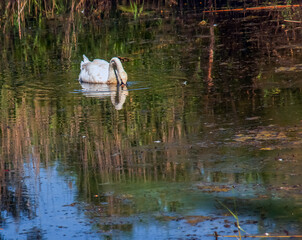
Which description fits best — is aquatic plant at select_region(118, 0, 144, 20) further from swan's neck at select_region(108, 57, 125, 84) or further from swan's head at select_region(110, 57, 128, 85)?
swan's head at select_region(110, 57, 128, 85)

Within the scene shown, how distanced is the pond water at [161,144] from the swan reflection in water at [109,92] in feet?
0.17

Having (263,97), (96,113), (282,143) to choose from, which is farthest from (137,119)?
(282,143)

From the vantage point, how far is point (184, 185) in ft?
19.1

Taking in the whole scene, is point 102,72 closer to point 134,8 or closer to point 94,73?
point 94,73

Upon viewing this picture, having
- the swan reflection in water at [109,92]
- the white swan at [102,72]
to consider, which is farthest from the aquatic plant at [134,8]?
the swan reflection in water at [109,92]

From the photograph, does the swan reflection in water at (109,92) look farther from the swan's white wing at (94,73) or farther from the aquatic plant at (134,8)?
the aquatic plant at (134,8)

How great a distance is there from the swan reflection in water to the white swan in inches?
4.1

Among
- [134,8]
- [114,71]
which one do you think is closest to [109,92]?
[114,71]


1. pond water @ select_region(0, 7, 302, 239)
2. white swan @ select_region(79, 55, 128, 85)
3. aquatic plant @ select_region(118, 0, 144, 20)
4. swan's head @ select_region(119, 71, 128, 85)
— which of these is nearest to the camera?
pond water @ select_region(0, 7, 302, 239)

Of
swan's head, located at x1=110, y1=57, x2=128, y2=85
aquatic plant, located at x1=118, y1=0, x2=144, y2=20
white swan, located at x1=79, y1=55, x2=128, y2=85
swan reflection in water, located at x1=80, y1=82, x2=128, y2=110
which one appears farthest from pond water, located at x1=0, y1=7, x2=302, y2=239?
aquatic plant, located at x1=118, y1=0, x2=144, y2=20

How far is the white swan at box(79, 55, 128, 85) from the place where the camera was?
1155 centimetres

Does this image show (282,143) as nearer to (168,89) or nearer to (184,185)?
(184,185)

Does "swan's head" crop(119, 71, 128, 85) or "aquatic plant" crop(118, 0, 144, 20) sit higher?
"aquatic plant" crop(118, 0, 144, 20)

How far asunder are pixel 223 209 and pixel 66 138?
308 cm
